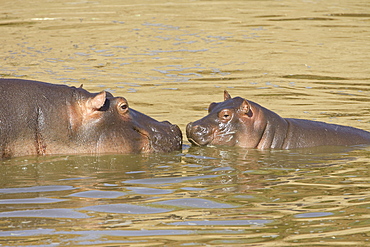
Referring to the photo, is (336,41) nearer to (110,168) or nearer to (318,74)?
(318,74)

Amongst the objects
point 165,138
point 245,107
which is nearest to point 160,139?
point 165,138

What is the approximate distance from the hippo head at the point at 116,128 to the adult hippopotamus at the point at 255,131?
0.60 m

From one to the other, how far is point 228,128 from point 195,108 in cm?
234

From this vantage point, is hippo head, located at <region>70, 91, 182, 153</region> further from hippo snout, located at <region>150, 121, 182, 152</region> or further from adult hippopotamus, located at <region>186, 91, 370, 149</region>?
adult hippopotamus, located at <region>186, 91, 370, 149</region>

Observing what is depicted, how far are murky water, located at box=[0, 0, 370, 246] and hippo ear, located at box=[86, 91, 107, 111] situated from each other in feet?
1.66

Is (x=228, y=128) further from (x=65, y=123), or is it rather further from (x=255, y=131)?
(x=65, y=123)

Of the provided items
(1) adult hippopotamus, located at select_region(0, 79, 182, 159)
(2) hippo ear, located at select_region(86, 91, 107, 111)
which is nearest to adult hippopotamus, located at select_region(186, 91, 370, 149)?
(1) adult hippopotamus, located at select_region(0, 79, 182, 159)

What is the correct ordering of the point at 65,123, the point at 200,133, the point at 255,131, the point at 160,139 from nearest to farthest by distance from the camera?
the point at 65,123
the point at 160,139
the point at 200,133
the point at 255,131

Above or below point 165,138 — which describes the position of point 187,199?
below

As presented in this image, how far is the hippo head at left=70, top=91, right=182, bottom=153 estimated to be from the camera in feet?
21.2

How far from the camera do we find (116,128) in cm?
660

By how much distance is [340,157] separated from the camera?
699cm

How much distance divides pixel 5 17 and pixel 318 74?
10.1 metres

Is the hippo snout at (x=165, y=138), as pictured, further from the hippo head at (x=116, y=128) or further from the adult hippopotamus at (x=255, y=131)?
the adult hippopotamus at (x=255, y=131)
